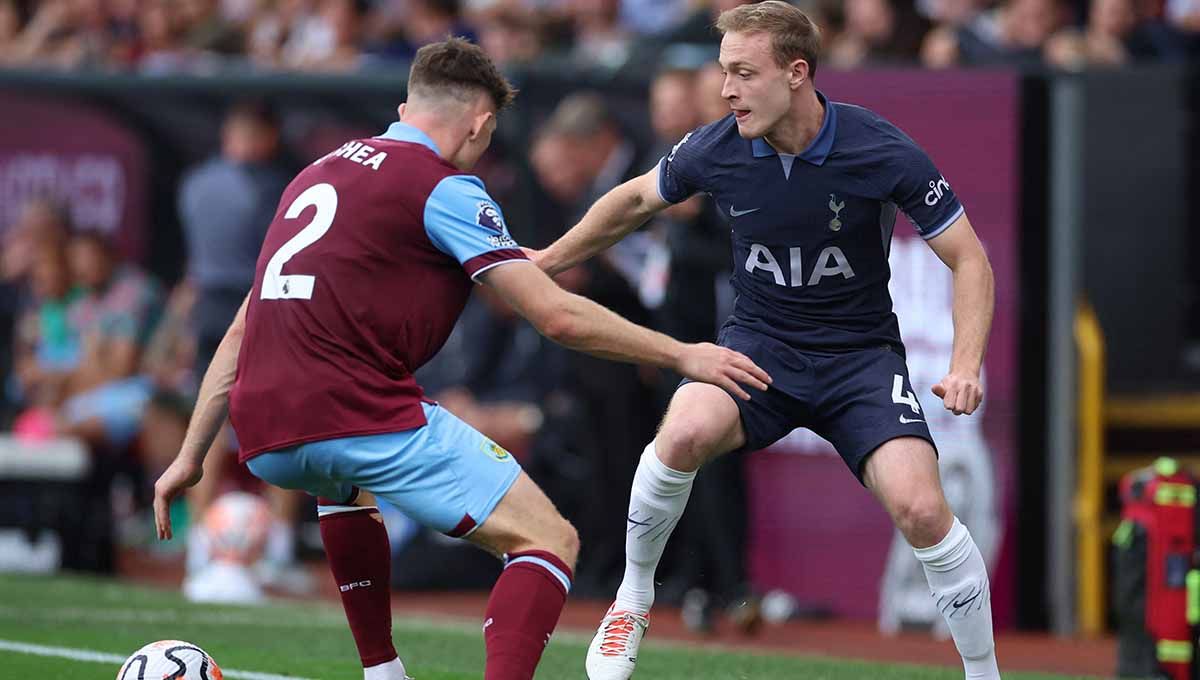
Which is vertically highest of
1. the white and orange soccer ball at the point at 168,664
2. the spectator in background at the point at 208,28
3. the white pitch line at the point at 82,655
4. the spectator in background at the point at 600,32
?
the spectator in background at the point at 208,28

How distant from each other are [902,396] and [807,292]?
473mm

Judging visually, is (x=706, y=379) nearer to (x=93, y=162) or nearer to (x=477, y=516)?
(x=477, y=516)

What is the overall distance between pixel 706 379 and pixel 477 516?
0.80 meters

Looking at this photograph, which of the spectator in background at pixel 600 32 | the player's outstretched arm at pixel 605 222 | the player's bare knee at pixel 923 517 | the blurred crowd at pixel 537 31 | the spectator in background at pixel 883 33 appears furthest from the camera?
the spectator in background at pixel 600 32

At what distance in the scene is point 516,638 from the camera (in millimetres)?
5270

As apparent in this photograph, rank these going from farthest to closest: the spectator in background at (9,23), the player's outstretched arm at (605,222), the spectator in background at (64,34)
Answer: the spectator in background at (9,23)
the spectator in background at (64,34)
the player's outstretched arm at (605,222)

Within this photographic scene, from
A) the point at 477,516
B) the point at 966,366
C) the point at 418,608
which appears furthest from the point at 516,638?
the point at 418,608

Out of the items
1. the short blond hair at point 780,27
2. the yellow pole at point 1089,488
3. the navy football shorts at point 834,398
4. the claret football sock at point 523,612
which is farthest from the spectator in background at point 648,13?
the claret football sock at point 523,612

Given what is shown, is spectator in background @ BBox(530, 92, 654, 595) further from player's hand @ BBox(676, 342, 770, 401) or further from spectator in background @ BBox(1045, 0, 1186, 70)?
player's hand @ BBox(676, 342, 770, 401)

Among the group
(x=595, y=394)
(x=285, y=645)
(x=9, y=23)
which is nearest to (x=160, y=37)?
(x=9, y=23)

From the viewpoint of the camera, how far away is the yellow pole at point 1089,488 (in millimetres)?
10211

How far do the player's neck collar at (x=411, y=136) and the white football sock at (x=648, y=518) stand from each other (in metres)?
1.34

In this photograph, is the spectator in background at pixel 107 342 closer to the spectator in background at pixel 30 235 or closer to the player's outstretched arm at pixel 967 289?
the spectator in background at pixel 30 235

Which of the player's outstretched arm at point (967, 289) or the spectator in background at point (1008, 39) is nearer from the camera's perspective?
the player's outstretched arm at point (967, 289)
